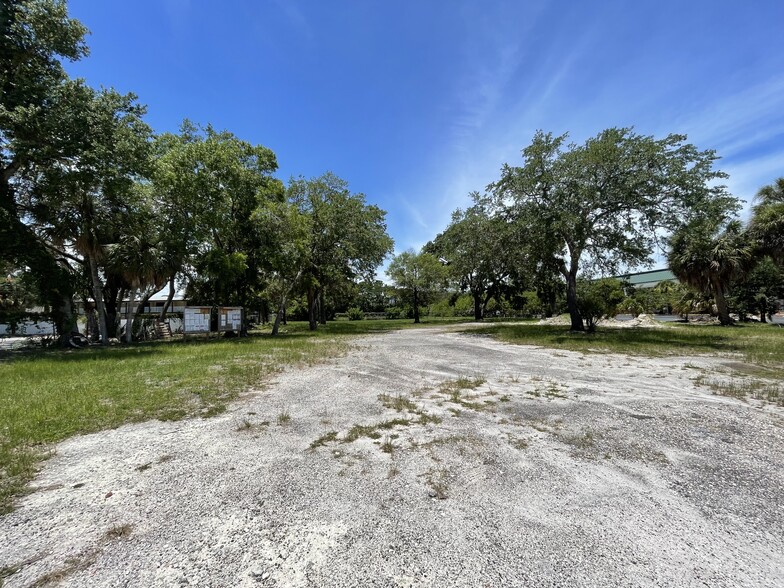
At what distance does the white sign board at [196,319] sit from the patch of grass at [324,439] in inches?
611

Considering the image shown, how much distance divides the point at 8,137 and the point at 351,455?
17.4 metres

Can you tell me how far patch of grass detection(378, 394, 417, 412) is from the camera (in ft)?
17.2

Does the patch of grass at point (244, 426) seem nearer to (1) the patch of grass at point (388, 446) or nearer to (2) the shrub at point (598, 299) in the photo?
(1) the patch of grass at point (388, 446)

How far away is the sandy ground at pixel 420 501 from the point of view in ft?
6.79

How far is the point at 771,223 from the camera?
1850cm

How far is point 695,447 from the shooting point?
3750 mm

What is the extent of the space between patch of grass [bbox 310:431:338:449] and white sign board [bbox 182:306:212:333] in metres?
15.5

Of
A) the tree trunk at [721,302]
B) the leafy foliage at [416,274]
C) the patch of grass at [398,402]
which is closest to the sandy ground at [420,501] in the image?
the patch of grass at [398,402]

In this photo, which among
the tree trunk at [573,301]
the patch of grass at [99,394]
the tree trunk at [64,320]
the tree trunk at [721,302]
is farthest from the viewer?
the tree trunk at [721,302]

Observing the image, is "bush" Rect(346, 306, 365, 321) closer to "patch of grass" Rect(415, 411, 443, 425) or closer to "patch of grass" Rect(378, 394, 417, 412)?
"patch of grass" Rect(378, 394, 417, 412)

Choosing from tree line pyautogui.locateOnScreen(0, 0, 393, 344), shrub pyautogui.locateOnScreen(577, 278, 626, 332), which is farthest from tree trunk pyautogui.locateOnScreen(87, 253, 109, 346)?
shrub pyautogui.locateOnScreen(577, 278, 626, 332)

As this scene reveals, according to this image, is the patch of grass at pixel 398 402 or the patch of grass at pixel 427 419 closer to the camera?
the patch of grass at pixel 427 419

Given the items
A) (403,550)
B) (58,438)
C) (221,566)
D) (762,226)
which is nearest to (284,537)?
(221,566)

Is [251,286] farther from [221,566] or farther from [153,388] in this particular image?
[221,566]
